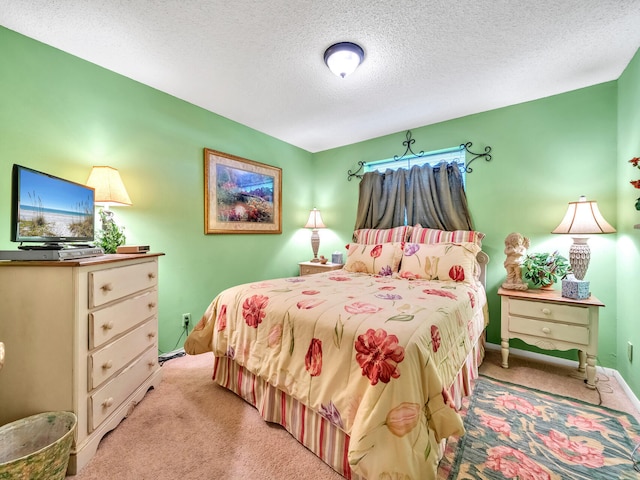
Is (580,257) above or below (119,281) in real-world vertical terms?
above

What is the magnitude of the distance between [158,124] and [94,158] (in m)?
0.64

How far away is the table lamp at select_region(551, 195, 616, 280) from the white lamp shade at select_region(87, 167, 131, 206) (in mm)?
3458

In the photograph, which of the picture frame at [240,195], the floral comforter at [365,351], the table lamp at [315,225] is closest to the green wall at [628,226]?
the floral comforter at [365,351]

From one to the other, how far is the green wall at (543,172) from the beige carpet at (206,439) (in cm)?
84

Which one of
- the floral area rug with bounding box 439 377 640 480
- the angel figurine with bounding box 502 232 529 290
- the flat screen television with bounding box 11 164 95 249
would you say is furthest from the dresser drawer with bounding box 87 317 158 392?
the angel figurine with bounding box 502 232 529 290

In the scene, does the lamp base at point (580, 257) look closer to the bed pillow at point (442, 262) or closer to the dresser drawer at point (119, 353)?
the bed pillow at point (442, 262)

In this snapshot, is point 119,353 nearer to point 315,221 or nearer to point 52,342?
point 52,342

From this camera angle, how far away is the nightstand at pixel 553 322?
6.49 feet

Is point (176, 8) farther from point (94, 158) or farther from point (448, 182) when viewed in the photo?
point (448, 182)

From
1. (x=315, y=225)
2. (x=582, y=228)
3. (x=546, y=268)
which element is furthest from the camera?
(x=315, y=225)

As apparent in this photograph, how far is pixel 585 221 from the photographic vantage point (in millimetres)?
2072

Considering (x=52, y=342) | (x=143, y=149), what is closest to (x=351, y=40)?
(x=143, y=149)

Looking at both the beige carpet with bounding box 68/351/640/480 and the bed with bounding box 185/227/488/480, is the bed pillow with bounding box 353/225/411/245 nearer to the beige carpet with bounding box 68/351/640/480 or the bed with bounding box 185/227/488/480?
the bed with bounding box 185/227/488/480

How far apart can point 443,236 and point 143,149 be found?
300cm
